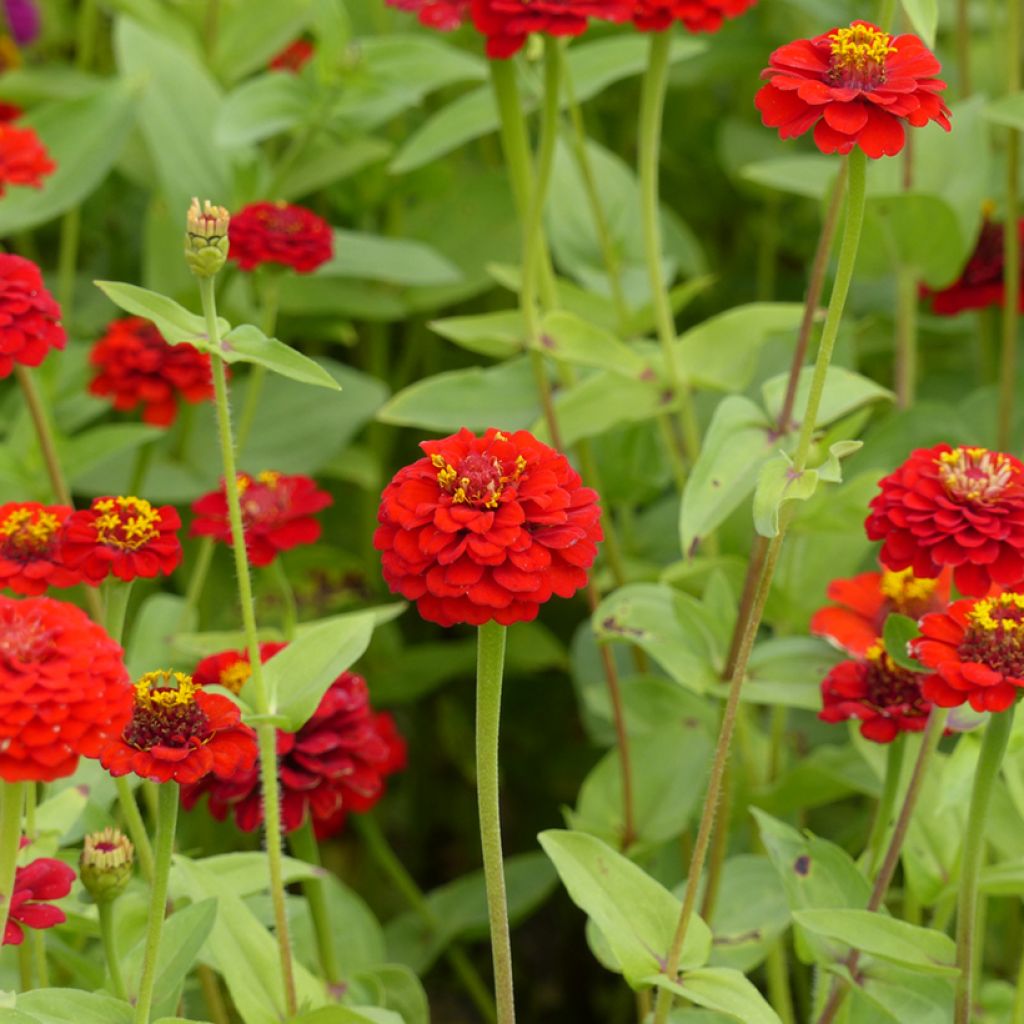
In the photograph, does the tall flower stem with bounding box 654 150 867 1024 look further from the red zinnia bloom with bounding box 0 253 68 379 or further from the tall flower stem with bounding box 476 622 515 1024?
the red zinnia bloom with bounding box 0 253 68 379

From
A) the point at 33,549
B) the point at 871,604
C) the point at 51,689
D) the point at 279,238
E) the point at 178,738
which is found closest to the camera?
the point at 51,689

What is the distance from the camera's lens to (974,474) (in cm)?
72

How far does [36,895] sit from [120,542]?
0.53 feet

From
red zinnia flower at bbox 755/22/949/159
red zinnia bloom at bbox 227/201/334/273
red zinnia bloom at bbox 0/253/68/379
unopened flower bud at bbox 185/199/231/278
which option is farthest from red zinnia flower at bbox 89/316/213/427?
red zinnia flower at bbox 755/22/949/159

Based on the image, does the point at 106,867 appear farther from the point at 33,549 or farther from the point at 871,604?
the point at 871,604

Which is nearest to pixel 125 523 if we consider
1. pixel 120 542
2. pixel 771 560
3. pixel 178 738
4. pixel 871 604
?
pixel 120 542

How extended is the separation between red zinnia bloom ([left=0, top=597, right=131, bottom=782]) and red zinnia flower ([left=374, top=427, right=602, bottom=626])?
0.11m

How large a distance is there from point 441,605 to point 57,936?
44cm

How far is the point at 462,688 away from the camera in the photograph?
154 cm

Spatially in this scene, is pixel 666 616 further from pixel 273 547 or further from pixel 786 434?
pixel 273 547

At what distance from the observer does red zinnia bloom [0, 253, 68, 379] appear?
798mm

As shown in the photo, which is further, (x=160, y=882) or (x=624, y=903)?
(x=624, y=903)

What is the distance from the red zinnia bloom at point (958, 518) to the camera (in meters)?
0.69

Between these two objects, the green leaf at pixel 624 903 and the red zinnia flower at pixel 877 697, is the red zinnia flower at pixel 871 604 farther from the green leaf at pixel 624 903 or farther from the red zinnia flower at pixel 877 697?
the green leaf at pixel 624 903
